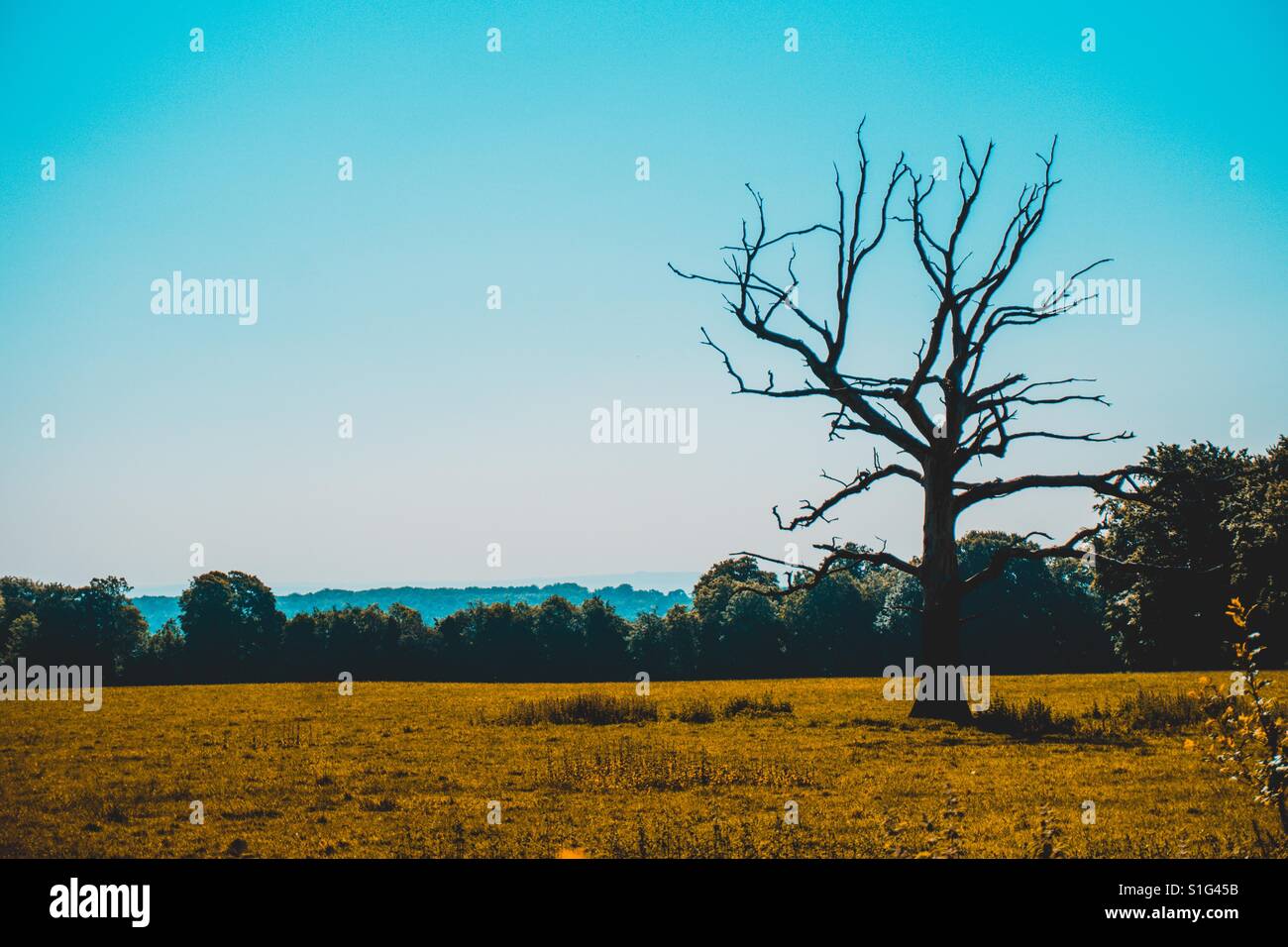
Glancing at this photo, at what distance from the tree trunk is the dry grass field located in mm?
1536

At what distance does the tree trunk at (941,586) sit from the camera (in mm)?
26250

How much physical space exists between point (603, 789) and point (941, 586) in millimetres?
13206

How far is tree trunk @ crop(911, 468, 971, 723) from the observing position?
86.1 feet

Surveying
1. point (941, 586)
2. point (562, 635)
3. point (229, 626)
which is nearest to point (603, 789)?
point (941, 586)

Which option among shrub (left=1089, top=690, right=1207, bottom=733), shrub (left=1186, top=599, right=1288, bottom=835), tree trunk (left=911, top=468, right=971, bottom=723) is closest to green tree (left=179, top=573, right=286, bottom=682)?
tree trunk (left=911, top=468, right=971, bottom=723)

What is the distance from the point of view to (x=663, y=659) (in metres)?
78.3

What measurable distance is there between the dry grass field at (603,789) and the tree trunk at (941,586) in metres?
1.54

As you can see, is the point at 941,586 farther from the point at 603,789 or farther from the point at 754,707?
the point at 603,789

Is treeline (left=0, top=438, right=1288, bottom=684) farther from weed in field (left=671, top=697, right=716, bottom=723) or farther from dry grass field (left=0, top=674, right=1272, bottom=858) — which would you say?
dry grass field (left=0, top=674, right=1272, bottom=858)

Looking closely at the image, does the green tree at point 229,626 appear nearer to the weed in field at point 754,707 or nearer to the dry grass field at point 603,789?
the dry grass field at point 603,789

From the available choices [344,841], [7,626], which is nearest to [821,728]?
[344,841]

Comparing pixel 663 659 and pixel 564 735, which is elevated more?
Result: pixel 564 735

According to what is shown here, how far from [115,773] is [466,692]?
66.5 feet
